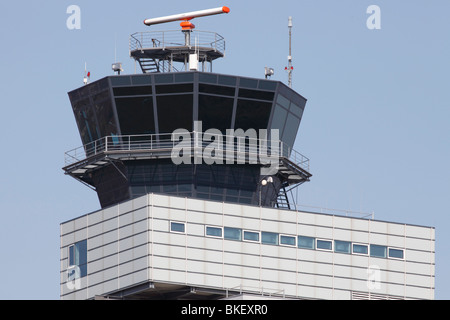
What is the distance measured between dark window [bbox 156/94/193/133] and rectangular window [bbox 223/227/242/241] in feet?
26.1

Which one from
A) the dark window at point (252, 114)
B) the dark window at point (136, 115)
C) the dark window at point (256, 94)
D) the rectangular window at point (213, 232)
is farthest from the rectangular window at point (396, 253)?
the dark window at point (136, 115)

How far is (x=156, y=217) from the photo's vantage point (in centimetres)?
11975

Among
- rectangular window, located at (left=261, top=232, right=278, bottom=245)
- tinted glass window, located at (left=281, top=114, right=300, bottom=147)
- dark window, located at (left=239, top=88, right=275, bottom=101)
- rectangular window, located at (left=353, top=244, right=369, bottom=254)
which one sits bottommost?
rectangular window, located at (left=353, top=244, right=369, bottom=254)

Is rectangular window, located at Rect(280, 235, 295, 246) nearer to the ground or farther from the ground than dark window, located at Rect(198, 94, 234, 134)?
nearer to the ground

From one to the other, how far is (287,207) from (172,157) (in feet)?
32.9

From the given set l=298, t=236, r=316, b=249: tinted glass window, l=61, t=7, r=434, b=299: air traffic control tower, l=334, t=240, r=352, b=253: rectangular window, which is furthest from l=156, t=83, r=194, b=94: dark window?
l=334, t=240, r=352, b=253: rectangular window

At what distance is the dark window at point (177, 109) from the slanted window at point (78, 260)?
10.6 m

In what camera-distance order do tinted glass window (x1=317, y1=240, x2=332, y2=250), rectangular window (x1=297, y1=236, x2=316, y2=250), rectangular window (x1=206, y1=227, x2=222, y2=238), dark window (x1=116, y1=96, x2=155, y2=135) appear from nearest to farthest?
rectangular window (x1=206, y1=227, x2=222, y2=238), dark window (x1=116, y1=96, x2=155, y2=135), rectangular window (x1=297, y1=236, x2=316, y2=250), tinted glass window (x1=317, y1=240, x2=332, y2=250)

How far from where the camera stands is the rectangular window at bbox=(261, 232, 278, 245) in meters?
123

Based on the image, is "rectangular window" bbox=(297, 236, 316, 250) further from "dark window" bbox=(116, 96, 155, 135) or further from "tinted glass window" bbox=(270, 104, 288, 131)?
"dark window" bbox=(116, 96, 155, 135)

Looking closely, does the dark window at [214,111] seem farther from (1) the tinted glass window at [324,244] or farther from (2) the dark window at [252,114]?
(1) the tinted glass window at [324,244]

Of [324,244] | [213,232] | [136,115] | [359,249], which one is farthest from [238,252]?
[136,115]

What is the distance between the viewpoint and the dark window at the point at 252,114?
12375 cm
